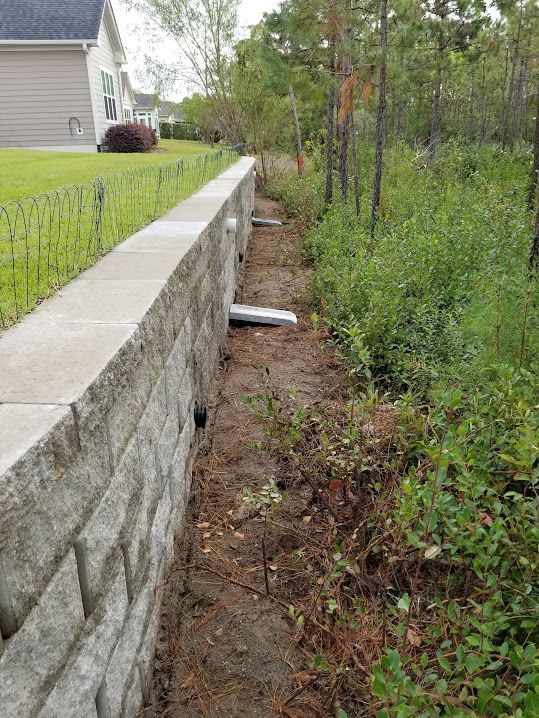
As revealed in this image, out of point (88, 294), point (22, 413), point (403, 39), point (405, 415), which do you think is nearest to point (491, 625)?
point (405, 415)

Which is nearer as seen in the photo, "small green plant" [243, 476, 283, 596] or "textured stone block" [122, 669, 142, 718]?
"textured stone block" [122, 669, 142, 718]

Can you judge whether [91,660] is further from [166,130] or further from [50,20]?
[166,130]

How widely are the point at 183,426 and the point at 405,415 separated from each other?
1.20m

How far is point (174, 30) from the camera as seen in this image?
18.1m

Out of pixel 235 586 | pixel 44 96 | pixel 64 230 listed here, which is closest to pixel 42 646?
pixel 235 586

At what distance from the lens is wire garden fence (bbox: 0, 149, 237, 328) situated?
2455mm

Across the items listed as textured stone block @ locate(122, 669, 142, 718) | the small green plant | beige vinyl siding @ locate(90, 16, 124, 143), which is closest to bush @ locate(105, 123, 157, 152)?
beige vinyl siding @ locate(90, 16, 124, 143)

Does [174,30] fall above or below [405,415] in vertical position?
above

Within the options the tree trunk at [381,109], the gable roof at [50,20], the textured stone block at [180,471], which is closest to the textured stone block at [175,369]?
the textured stone block at [180,471]

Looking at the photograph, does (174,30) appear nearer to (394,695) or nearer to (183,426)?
(183,426)

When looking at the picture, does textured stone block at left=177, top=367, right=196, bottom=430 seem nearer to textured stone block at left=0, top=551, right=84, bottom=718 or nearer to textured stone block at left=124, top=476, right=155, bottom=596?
textured stone block at left=124, top=476, right=155, bottom=596

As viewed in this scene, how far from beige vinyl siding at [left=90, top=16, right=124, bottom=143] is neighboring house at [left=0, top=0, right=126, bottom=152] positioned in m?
0.10

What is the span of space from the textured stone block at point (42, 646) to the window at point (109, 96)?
19.5 m

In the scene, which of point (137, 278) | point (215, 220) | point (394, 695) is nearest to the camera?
point (394, 695)
